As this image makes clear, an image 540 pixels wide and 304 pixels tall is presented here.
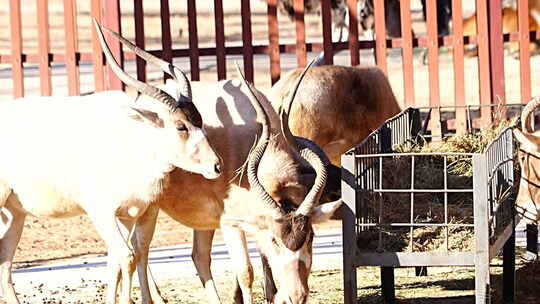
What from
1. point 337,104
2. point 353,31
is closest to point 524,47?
point 353,31

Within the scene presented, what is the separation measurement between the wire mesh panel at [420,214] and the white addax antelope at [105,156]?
3.31 feet

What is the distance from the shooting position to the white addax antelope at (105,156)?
8492 mm

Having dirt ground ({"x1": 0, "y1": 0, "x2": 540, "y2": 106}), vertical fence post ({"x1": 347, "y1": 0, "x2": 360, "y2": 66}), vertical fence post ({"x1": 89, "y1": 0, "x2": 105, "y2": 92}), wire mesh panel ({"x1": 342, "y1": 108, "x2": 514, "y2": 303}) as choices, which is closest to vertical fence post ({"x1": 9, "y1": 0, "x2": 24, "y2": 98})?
vertical fence post ({"x1": 89, "y1": 0, "x2": 105, "y2": 92})

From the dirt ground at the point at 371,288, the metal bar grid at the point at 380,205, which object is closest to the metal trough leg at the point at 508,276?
the dirt ground at the point at 371,288

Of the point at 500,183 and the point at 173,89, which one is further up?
the point at 173,89

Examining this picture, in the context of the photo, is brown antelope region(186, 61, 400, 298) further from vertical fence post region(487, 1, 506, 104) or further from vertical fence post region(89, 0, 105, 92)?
vertical fence post region(89, 0, 105, 92)

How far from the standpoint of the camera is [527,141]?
30.4 feet

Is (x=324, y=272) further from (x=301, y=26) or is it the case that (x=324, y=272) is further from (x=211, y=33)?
(x=211, y=33)

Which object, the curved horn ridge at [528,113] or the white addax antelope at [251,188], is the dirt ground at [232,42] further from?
the white addax antelope at [251,188]

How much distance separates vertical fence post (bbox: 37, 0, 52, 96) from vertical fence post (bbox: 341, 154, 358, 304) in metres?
6.13

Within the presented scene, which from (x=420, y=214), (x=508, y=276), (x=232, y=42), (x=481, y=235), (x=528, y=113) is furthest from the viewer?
(x=232, y=42)

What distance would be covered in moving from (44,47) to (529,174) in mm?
5997

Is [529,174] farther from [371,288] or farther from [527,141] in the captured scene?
[371,288]

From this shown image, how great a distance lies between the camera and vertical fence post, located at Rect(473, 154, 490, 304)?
7.57 m
